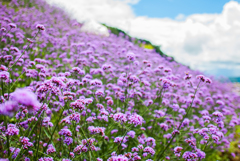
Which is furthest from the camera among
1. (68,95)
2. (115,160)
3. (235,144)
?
(235,144)

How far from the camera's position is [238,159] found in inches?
248

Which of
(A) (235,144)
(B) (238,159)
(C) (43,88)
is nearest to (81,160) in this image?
(C) (43,88)

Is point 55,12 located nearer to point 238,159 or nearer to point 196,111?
point 196,111

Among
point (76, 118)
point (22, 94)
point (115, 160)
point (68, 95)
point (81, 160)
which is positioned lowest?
point (81, 160)

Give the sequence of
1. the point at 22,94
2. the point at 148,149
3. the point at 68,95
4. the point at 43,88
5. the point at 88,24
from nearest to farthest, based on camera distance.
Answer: the point at 22,94 → the point at 43,88 → the point at 68,95 → the point at 148,149 → the point at 88,24

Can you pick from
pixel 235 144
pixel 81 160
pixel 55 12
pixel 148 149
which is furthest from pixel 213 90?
pixel 55 12

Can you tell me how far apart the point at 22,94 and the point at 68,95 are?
1.41 metres

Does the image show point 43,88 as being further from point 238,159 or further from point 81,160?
point 238,159

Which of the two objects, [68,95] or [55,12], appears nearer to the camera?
[68,95]

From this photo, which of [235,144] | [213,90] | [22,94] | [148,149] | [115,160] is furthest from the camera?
A: [213,90]

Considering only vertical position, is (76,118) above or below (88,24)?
below

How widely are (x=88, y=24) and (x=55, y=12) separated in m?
3.53

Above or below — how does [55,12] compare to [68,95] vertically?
above

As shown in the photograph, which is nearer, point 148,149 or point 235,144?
point 148,149
